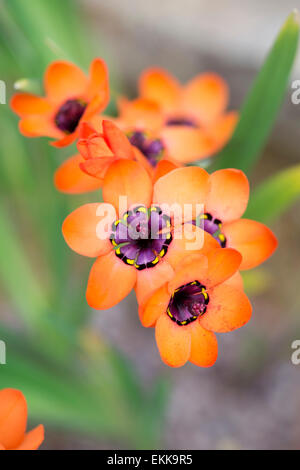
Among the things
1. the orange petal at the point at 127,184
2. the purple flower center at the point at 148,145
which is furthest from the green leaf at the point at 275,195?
the orange petal at the point at 127,184

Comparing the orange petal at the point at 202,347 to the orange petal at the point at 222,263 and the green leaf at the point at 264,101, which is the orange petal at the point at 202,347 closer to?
the orange petal at the point at 222,263

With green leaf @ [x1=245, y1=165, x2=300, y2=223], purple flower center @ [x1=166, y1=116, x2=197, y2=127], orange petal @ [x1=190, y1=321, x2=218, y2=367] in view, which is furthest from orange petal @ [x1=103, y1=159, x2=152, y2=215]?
purple flower center @ [x1=166, y1=116, x2=197, y2=127]

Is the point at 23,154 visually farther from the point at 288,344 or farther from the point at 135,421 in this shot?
the point at 288,344

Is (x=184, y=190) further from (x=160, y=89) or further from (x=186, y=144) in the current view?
(x=160, y=89)

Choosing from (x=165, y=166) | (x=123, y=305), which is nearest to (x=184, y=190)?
(x=165, y=166)

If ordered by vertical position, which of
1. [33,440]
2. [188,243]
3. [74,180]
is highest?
[74,180]

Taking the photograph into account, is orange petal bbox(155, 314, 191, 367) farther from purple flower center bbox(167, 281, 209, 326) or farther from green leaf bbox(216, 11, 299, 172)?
green leaf bbox(216, 11, 299, 172)
